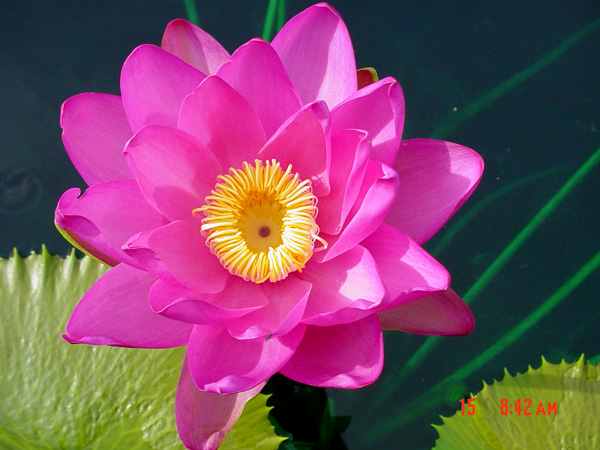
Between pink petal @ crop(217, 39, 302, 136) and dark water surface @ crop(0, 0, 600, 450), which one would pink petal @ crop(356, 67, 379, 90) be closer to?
pink petal @ crop(217, 39, 302, 136)

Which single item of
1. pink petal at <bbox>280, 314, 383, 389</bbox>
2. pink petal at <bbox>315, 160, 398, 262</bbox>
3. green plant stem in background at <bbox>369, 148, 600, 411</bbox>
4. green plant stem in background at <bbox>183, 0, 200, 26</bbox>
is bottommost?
green plant stem in background at <bbox>369, 148, 600, 411</bbox>

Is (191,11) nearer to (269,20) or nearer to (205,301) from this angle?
(269,20)

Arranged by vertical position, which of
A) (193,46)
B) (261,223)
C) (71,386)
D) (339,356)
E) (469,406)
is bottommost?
(469,406)

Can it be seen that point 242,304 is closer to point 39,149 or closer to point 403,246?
point 403,246

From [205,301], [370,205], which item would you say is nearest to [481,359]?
[370,205]

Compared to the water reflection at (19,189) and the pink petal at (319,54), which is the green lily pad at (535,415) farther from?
the water reflection at (19,189)

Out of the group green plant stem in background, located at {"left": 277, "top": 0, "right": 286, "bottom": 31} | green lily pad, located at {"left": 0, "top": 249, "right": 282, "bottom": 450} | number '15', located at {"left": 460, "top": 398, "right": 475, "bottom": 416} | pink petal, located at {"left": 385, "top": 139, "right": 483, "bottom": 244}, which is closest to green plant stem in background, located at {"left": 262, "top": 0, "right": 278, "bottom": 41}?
green plant stem in background, located at {"left": 277, "top": 0, "right": 286, "bottom": 31}
